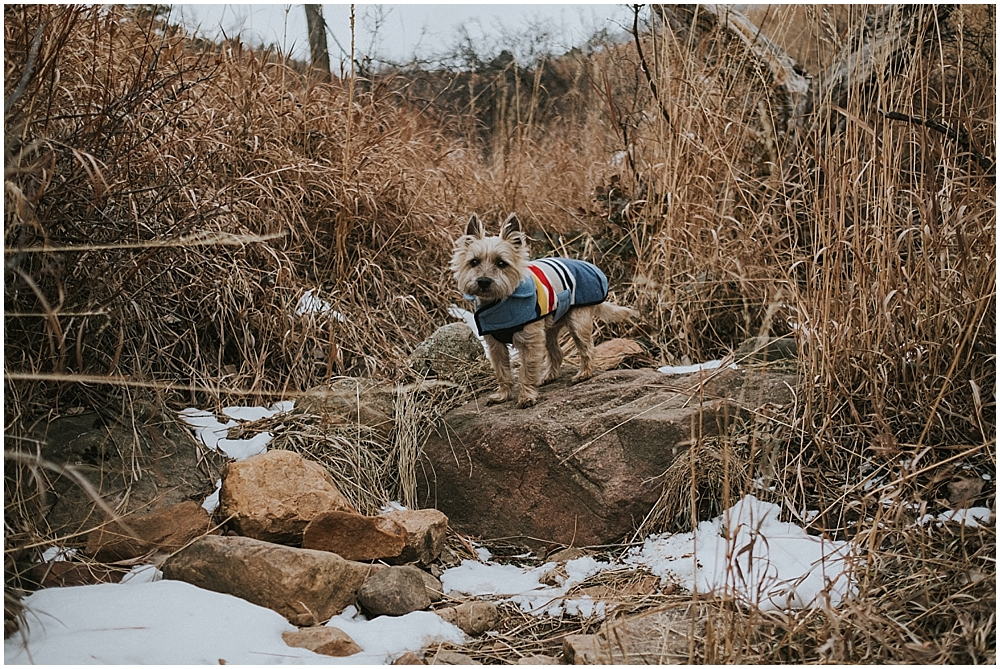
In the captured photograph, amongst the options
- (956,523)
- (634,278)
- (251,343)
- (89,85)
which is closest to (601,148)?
(634,278)

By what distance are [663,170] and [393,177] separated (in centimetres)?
165

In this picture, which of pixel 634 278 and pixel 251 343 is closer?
pixel 251 343

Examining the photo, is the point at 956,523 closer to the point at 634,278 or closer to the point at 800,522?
the point at 800,522

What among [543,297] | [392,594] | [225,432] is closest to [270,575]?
[392,594]

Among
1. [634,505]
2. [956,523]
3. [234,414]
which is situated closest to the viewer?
[956,523]

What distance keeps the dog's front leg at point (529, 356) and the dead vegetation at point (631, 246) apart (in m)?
0.44

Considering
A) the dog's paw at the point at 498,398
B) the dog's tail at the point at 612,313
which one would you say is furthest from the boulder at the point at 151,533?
the dog's tail at the point at 612,313

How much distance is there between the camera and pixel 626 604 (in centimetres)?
243

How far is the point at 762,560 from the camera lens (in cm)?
262

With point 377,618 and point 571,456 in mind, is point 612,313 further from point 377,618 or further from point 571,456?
point 377,618

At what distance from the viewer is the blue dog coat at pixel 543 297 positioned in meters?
3.52

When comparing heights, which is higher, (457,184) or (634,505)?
(457,184)

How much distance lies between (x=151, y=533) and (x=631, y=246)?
346 cm

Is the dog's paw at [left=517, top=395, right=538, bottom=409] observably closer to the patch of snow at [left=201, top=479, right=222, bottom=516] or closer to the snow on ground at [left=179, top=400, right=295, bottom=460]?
the snow on ground at [left=179, top=400, right=295, bottom=460]
